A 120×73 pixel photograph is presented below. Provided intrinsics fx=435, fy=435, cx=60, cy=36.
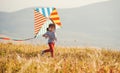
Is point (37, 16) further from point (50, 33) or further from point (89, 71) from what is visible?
point (89, 71)

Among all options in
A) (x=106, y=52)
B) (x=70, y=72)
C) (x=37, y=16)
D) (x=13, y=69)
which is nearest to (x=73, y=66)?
(x=70, y=72)

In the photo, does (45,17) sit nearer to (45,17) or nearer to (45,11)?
(45,17)

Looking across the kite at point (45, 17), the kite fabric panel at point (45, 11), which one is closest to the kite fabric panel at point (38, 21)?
the kite at point (45, 17)

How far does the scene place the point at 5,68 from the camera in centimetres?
623

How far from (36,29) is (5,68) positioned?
873 centimetres

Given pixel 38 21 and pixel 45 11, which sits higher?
pixel 45 11

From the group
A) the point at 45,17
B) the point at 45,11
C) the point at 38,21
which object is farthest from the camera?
the point at 45,11

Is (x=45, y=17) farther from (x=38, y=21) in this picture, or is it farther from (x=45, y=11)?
(x=38, y=21)

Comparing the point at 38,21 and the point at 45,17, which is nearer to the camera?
the point at 38,21

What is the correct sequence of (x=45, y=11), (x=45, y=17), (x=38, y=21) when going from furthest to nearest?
(x=45, y=11), (x=45, y=17), (x=38, y=21)

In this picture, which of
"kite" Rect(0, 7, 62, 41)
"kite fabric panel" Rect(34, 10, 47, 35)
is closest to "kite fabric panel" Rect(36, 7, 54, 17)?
"kite" Rect(0, 7, 62, 41)

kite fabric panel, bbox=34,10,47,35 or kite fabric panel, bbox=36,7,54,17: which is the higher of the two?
kite fabric panel, bbox=36,7,54,17

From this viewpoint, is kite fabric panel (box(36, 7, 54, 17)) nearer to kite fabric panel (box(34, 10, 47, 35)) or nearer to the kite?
the kite

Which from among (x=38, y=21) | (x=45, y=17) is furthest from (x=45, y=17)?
(x=38, y=21)
